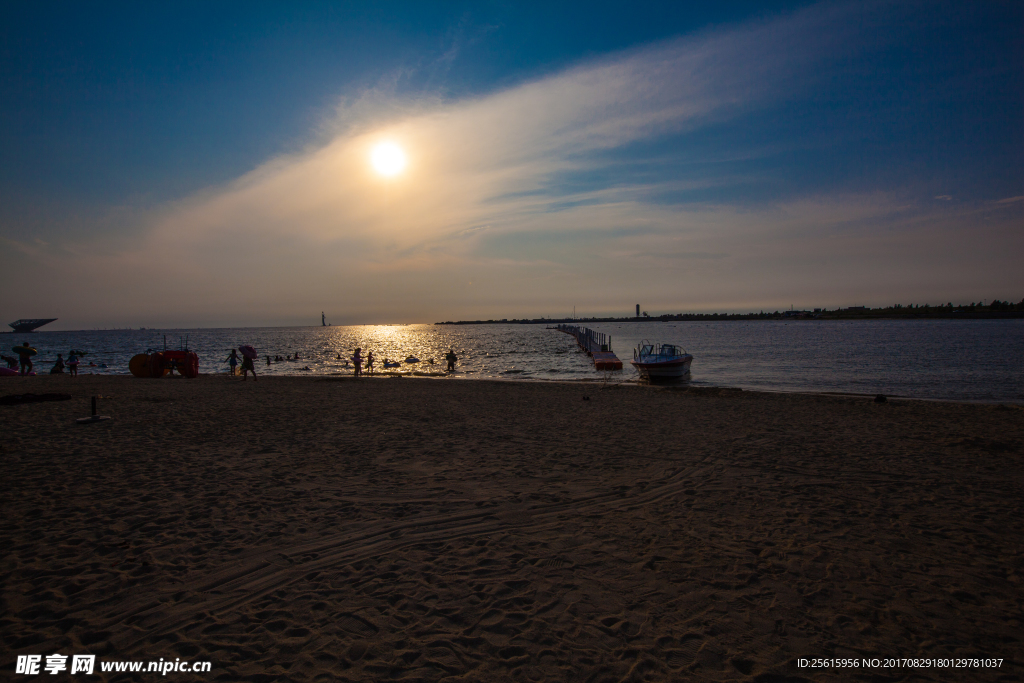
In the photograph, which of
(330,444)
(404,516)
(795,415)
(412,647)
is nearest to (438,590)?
(412,647)

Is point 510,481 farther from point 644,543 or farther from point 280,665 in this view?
point 280,665

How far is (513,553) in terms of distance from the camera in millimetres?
5504

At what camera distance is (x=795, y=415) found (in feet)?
47.8

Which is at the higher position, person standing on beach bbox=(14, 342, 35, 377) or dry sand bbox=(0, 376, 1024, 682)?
person standing on beach bbox=(14, 342, 35, 377)

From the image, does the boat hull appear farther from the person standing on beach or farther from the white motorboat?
the person standing on beach

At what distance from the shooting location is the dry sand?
12.6 ft

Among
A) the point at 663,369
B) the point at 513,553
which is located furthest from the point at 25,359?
the point at 663,369

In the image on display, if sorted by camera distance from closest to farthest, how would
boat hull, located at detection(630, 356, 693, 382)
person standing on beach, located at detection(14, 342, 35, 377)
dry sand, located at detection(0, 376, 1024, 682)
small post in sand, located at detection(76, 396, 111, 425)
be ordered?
dry sand, located at detection(0, 376, 1024, 682) → small post in sand, located at detection(76, 396, 111, 425) → boat hull, located at detection(630, 356, 693, 382) → person standing on beach, located at detection(14, 342, 35, 377)

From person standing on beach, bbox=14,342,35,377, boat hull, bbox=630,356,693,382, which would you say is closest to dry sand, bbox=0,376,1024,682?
boat hull, bbox=630,356,693,382

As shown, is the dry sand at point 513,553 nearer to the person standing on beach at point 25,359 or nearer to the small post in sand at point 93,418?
the small post in sand at point 93,418

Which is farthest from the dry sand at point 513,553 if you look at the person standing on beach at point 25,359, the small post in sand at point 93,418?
the person standing on beach at point 25,359

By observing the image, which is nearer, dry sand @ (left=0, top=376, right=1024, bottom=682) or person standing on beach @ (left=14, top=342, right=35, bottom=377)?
dry sand @ (left=0, top=376, right=1024, bottom=682)

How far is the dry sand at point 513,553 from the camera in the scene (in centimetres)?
383

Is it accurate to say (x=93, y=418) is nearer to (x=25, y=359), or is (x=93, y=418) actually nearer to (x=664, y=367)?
(x=664, y=367)
